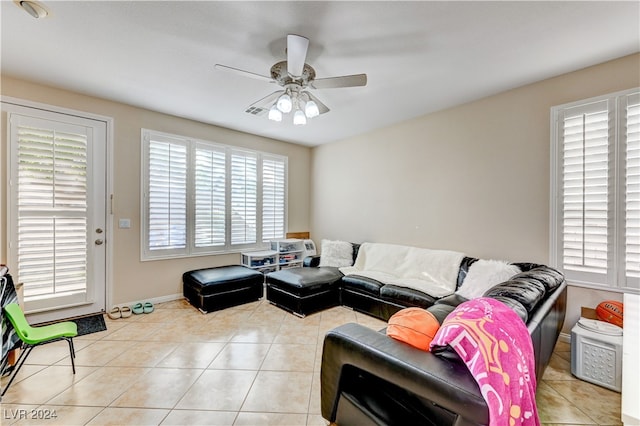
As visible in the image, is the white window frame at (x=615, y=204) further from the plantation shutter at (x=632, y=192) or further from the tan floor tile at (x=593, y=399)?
the tan floor tile at (x=593, y=399)

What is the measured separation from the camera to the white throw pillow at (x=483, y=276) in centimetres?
273

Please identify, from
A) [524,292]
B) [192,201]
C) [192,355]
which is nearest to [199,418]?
[192,355]

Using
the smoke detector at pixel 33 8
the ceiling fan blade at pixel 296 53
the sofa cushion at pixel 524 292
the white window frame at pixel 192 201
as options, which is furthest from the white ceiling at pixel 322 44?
the sofa cushion at pixel 524 292

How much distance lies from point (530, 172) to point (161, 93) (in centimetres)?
424

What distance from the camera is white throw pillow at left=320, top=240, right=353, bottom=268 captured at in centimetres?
437

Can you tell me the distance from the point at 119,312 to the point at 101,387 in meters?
1.65

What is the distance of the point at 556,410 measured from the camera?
1.82 m

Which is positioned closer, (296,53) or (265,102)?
(296,53)

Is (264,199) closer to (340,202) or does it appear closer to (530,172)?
(340,202)

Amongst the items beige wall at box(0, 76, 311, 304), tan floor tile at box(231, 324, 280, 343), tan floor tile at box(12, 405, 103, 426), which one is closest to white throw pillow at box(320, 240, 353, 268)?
tan floor tile at box(231, 324, 280, 343)

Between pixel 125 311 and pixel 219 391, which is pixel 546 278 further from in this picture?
pixel 125 311

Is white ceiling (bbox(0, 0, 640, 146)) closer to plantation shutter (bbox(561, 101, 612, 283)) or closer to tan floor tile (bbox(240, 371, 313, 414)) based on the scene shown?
plantation shutter (bbox(561, 101, 612, 283))

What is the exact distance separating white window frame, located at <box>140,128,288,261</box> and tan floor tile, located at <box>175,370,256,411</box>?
226cm

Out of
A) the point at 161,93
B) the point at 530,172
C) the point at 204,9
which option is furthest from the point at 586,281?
the point at 161,93
